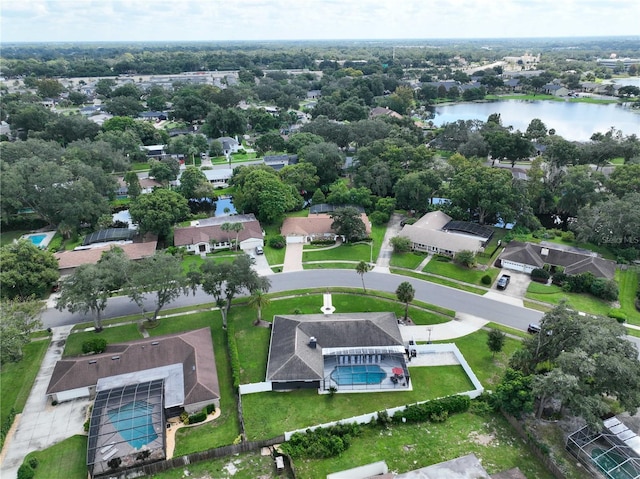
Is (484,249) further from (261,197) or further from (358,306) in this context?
(261,197)

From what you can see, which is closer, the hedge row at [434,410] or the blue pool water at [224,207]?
the hedge row at [434,410]

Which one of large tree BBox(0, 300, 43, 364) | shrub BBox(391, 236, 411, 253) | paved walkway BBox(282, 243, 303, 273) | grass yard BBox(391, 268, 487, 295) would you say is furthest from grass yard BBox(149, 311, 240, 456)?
shrub BBox(391, 236, 411, 253)

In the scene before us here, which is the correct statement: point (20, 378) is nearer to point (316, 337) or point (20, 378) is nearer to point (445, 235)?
point (316, 337)

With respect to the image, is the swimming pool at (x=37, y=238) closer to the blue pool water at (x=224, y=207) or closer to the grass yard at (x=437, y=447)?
the blue pool water at (x=224, y=207)

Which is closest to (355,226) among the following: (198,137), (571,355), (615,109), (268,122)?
(571,355)

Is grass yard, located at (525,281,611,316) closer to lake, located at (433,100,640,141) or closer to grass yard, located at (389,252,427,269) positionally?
grass yard, located at (389,252,427,269)

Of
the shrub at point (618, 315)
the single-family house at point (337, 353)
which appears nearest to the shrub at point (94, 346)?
the single-family house at point (337, 353)
